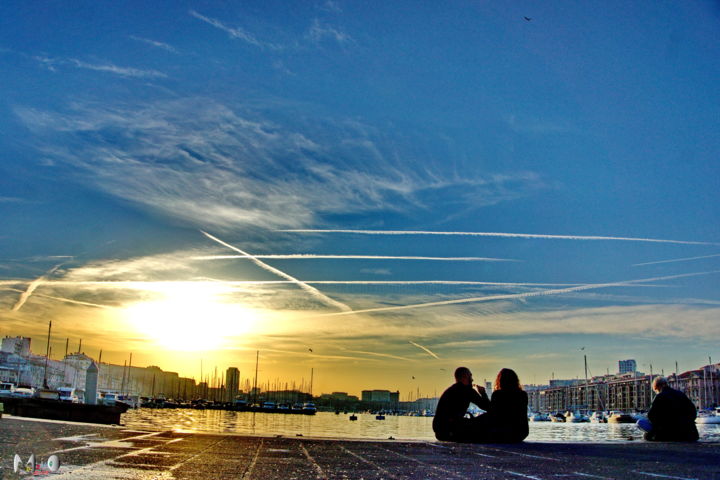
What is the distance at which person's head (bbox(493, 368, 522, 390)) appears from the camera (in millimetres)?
12180

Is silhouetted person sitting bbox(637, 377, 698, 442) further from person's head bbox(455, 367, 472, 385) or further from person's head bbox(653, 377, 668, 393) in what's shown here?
person's head bbox(455, 367, 472, 385)

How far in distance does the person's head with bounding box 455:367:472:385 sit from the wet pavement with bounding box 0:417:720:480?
1.25 m

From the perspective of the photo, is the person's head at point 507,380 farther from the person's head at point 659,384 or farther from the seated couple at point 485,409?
the person's head at point 659,384

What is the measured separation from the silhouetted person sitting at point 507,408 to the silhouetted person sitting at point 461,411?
0.63 feet

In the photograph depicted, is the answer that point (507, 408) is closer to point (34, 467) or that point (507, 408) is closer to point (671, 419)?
point (671, 419)

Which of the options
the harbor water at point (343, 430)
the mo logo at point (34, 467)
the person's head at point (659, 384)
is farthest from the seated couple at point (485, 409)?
the harbor water at point (343, 430)

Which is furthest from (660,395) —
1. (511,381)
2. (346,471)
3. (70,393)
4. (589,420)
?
(589,420)

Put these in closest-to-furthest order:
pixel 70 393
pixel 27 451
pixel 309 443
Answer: pixel 27 451, pixel 309 443, pixel 70 393

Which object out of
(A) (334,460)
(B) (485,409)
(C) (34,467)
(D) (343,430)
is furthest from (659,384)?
(D) (343,430)

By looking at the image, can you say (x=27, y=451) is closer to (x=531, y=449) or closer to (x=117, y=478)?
(x=117, y=478)

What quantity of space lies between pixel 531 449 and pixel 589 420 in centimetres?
17424

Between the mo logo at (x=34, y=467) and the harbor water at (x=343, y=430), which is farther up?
the mo logo at (x=34, y=467)

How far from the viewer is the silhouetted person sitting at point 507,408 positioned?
12.2 metres

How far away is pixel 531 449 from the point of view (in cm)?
1135
